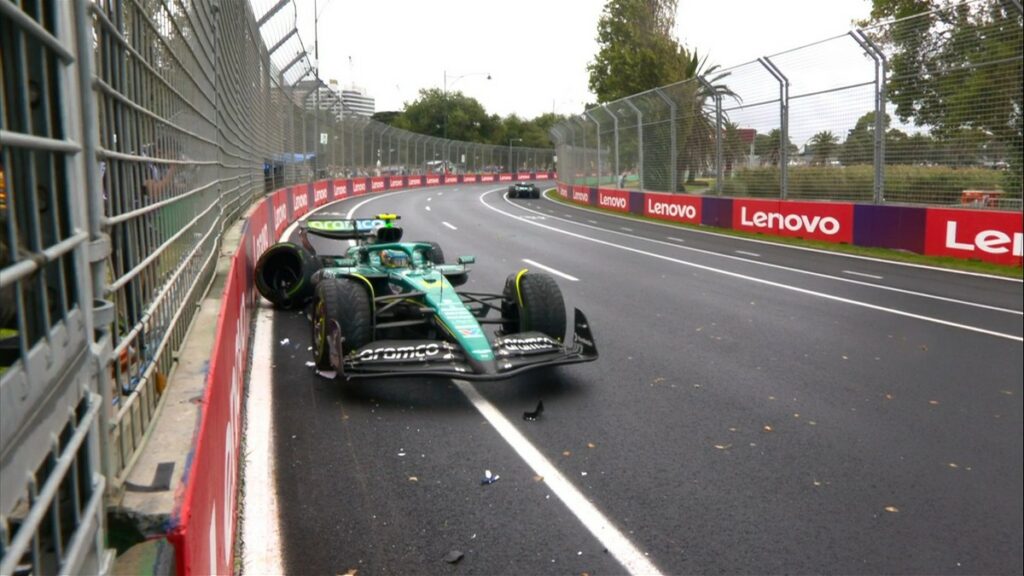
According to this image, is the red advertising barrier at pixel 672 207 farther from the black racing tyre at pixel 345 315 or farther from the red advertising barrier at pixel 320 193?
the black racing tyre at pixel 345 315

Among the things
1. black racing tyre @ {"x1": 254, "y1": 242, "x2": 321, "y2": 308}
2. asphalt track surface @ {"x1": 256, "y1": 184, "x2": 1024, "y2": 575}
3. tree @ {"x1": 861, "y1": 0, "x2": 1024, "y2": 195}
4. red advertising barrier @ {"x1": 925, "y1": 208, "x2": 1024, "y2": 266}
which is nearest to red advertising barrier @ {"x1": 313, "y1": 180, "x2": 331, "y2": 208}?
tree @ {"x1": 861, "y1": 0, "x2": 1024, "y2": 195}

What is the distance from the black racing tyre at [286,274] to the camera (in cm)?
915

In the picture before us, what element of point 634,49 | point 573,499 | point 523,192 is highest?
point 634,49

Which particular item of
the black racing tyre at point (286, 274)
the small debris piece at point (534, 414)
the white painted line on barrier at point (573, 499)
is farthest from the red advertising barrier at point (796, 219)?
the white painted line on barrier at point (573, 499)

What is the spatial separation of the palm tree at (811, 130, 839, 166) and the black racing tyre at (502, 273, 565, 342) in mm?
13325

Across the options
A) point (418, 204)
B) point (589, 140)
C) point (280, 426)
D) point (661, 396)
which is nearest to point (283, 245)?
point (280, 426)

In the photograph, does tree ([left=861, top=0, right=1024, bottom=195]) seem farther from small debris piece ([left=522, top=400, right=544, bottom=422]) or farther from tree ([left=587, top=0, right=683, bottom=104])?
tree ([left=587, top=0, right=683, bottom=104])

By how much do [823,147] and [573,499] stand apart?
1637 cm

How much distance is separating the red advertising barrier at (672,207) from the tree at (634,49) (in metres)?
21.8

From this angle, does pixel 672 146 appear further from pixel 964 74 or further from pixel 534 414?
pixel 534 414

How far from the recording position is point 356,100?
340 feet

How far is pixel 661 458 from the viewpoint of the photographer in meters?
4.95

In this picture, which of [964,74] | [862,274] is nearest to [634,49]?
[964,74]

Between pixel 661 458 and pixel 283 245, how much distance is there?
559 cm
